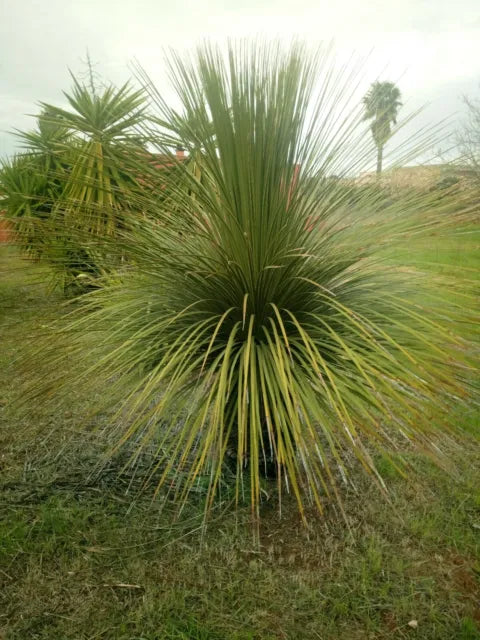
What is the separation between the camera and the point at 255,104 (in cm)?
162

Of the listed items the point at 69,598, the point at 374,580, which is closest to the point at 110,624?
the point at 69,598

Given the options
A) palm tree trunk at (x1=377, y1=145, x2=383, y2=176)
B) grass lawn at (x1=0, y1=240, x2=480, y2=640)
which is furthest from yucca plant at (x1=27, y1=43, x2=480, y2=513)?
grass lawn at (x1=0, y1=240, x2=480, y2=640)

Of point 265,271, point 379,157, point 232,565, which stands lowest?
point 232,565

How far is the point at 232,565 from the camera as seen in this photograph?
1.66 meters

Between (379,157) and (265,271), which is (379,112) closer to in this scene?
(379,157)

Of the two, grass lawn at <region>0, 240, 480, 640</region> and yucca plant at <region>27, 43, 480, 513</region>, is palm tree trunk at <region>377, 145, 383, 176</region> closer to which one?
yucca plant at <region>27, 43, 480, 513</region>

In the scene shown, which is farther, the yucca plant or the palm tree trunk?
the palm tree trunk

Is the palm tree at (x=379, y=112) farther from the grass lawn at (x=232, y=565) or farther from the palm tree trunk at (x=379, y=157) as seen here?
the grass lawn at (x=232, y=565)

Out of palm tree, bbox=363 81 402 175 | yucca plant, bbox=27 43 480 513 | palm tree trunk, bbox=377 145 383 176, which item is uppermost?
palm tree, bbox=363 81 402 175

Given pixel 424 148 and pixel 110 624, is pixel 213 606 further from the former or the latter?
pixel 424 148

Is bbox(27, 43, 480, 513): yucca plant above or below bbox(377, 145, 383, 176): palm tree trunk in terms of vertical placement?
below

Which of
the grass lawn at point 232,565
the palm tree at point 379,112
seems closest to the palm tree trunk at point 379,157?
the palm tree at point 379,112

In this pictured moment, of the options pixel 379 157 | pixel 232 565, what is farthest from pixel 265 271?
pixel 232 565

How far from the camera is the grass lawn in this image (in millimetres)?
1429
